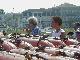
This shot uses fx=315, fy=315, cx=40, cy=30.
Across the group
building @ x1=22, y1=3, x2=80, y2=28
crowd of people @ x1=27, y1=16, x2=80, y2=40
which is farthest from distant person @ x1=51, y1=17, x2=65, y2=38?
building @ x1=22, y1=3, x2=80, y2=28

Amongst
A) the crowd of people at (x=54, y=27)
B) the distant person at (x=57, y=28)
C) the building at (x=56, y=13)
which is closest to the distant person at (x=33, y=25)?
the crowd of people at (x=54, y=27)

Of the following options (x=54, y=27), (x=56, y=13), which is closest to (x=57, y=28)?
(x=54, y=27)

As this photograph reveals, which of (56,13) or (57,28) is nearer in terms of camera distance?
(57,28)

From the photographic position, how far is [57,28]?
1188 cm

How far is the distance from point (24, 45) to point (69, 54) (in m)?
2.64

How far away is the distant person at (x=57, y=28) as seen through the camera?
11.7 meters

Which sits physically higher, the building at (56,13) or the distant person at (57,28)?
the building at (56,13)

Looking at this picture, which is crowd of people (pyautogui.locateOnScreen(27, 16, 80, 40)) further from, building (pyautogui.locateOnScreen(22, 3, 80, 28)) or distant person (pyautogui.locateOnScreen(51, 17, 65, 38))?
building (pyautogui.locateOnScreen(22, 3, 80, 28))

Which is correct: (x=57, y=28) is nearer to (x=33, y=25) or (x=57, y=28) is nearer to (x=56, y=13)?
(x=33, y=25)

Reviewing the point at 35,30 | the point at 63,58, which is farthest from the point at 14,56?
the point at 35,30

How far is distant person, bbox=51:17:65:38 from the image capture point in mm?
11699

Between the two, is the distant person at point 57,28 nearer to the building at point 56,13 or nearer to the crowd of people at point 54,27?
the crowd of people at point 54,27

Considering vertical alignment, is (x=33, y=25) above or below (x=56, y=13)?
below

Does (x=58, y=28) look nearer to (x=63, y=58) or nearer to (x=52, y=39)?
(x=52, y=39)
